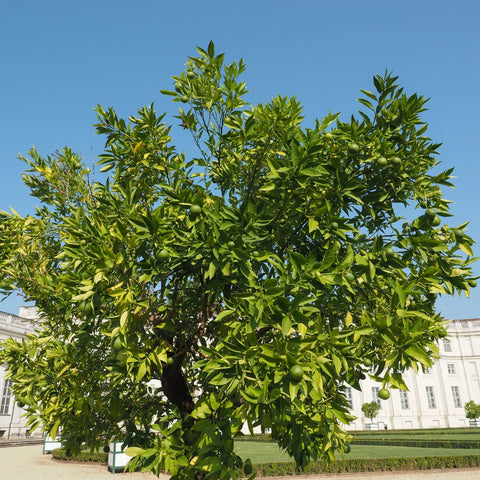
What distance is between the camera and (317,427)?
4.27 meters

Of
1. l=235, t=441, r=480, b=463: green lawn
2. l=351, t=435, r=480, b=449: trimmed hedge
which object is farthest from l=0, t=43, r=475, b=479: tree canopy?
l=351, t=435, r=480, b=449: trimmed hedge

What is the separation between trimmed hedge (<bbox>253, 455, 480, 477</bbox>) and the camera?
17.3 metres

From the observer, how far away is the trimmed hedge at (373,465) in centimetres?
1727

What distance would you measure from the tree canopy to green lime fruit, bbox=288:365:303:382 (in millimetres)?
17

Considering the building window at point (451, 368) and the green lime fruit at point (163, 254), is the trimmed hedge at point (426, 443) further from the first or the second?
the building window at point (451, 368)

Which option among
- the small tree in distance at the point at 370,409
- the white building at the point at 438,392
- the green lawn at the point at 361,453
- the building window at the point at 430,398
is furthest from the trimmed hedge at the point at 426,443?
the building window at the point at 430,398

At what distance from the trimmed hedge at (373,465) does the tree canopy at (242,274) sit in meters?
13.6

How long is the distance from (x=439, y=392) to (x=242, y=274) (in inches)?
2436

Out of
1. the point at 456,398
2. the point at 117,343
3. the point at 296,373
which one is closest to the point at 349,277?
the point at 296,373

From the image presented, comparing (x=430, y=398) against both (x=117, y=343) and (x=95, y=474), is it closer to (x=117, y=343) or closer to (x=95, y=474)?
(x=95, y=474)

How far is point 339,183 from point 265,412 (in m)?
2.37

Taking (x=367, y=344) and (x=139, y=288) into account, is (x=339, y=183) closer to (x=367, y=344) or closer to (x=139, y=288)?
(x=367, y=344)

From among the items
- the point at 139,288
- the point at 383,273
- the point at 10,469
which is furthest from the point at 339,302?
the point at 10,469

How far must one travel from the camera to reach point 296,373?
10.1 ft
